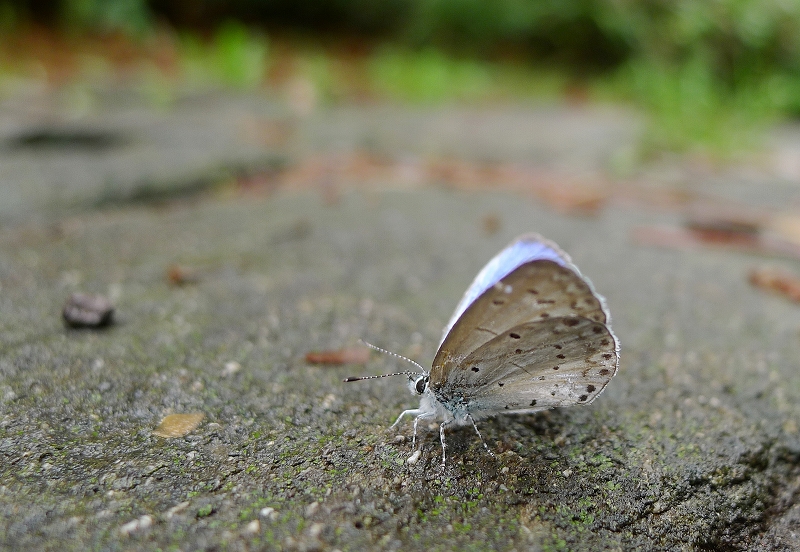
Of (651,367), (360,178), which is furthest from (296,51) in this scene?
(651,367)

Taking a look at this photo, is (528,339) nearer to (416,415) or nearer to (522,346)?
(522,346)

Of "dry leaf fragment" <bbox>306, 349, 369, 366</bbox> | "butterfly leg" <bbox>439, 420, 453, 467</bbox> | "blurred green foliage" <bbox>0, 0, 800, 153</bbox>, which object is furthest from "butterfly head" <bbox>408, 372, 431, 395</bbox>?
"blurred green foliage" <bbox>0, 0, 800, 153</bbox>

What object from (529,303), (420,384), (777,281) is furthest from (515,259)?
(777,281)

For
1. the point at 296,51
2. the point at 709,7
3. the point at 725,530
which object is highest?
the point at 709,7

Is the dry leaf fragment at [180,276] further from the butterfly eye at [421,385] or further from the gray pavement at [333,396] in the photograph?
the butterfly eye at [421,385]

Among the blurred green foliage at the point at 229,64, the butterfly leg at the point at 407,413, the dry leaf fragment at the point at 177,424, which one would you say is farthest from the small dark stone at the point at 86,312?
the blurred green foliage at the point at 229,64

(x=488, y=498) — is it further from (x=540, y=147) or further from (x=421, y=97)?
(x=421, y=97)
